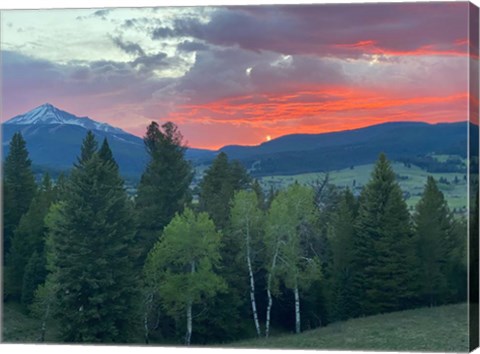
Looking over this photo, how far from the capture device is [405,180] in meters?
29.4

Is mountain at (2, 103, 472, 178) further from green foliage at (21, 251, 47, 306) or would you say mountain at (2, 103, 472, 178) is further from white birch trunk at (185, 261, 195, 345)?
white birch trunk at (185, 261, 195, 345)

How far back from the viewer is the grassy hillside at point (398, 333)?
28188mm

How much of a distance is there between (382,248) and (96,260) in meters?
7.44

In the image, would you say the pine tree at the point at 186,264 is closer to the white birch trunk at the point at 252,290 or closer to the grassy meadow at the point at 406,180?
the white birch trunk at the point at 252,290

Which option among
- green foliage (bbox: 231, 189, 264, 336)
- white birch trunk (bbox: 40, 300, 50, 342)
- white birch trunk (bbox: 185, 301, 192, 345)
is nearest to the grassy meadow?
green foliage (bbox: 231, 189, 264, 336)

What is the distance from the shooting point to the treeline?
30031 millimetres

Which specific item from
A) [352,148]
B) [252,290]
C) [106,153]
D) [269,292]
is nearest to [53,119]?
[106,153]

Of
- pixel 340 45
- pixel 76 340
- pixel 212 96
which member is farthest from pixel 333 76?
pixel 76 340

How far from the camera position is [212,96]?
100 ft

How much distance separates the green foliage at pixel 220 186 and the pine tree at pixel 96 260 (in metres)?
2.11

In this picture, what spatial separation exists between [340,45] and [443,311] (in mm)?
6931

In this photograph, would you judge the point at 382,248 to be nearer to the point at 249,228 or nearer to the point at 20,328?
the point at 249,228

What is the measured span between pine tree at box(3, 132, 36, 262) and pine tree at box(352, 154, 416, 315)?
350 inches

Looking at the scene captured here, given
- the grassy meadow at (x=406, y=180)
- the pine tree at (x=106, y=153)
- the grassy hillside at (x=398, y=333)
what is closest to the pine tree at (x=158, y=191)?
the pine tree at (x=106, y=153)
